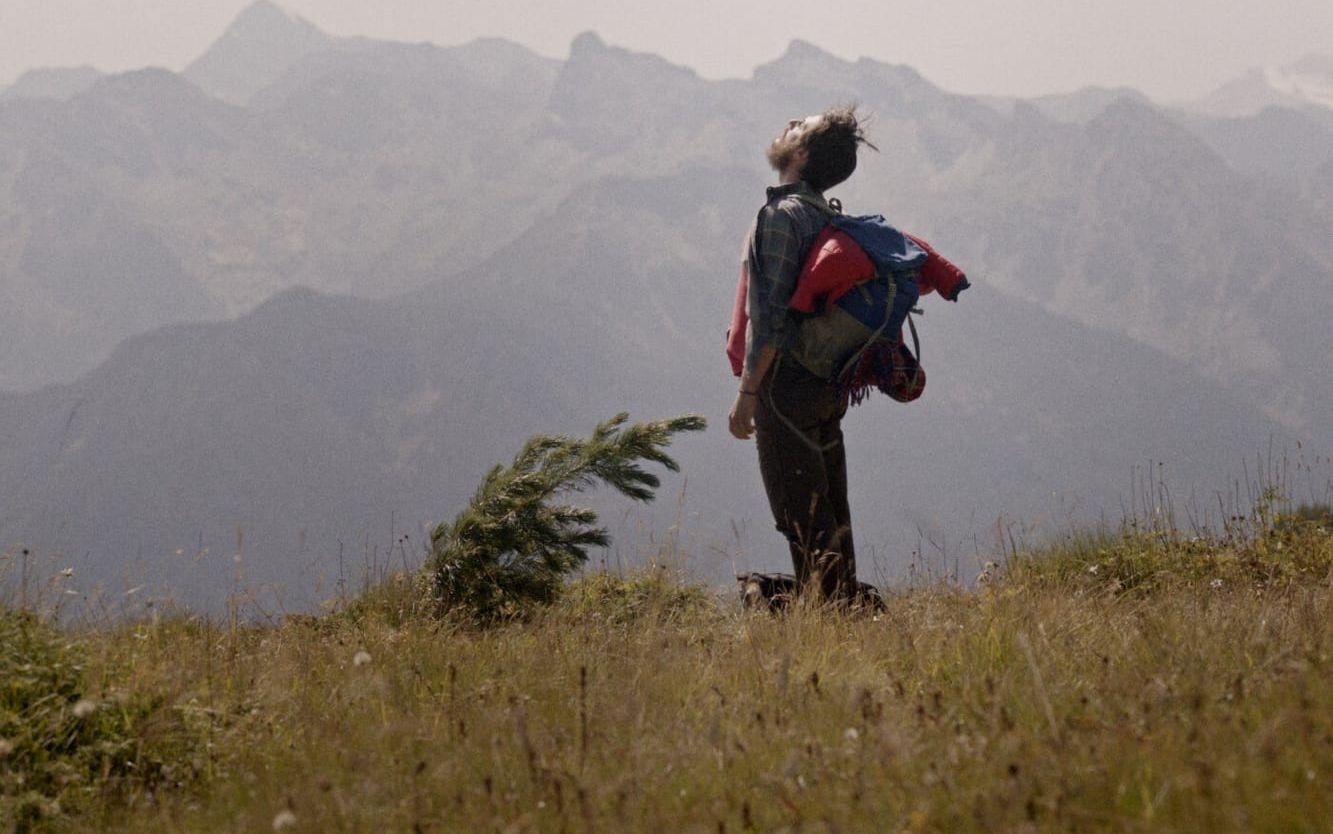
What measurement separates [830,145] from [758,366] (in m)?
1.09

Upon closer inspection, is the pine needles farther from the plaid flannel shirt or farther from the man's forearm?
the plaid flannel shirt

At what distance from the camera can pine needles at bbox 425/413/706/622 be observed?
19.7 ft

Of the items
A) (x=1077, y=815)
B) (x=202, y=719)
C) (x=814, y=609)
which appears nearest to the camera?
(x=1077, y=815)

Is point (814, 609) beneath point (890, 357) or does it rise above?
beneath

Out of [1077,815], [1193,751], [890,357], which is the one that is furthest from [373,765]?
[890,357]

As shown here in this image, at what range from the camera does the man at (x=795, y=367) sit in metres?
4.76

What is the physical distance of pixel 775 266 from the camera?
474cm

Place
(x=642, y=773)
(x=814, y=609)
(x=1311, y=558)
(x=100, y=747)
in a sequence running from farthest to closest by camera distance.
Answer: (x=1311, y=558) < (x=814, y=609) < (x=100, y=747) < (x=642, y=773)

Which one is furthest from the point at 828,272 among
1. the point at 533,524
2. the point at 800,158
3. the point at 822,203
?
the point at 533,524

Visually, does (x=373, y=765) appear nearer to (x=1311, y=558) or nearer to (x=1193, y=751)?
(x=1193, y=751)

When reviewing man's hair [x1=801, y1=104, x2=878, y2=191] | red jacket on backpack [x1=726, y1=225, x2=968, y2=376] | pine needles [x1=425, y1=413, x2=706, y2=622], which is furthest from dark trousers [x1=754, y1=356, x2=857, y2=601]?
pine needles [x1=425, y1=413, x2=706, y2=622]

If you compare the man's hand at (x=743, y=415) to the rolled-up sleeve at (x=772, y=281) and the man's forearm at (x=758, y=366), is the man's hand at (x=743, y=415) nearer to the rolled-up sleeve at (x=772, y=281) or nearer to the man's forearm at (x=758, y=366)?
the man's forearm at (x=758, y=366)

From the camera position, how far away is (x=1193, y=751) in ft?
7.67

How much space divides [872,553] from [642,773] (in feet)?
13.6
